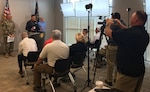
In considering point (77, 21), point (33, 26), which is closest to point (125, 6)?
point (77, 21)

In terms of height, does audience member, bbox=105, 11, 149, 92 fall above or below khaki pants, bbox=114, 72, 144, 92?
above

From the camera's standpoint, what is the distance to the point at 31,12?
8.75 metres

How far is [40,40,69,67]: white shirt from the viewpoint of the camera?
11.5ft

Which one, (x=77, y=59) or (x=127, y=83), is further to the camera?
(x=77, y=59)

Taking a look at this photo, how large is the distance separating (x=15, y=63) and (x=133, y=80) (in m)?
4.62

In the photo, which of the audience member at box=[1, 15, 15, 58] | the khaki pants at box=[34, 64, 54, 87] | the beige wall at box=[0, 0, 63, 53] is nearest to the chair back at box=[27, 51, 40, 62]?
the khaki pants at box=[34, 64, 54, 87]

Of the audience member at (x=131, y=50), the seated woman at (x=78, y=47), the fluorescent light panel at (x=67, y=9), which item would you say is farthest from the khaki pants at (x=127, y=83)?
the fluorescent light panel at (x=67, y=9)

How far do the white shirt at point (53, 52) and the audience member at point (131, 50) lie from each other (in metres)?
1.40

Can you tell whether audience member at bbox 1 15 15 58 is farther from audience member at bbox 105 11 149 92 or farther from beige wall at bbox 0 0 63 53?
audience member at bbox 105 11 149 92

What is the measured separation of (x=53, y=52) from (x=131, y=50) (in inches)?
64.7

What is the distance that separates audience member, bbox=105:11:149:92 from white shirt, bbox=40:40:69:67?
140 cm

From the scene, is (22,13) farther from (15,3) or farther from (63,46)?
(63,46)

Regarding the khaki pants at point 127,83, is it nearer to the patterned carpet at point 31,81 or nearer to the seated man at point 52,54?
the seated man at point 52,54

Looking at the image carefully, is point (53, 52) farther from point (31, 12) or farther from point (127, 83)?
point (31, 12)
